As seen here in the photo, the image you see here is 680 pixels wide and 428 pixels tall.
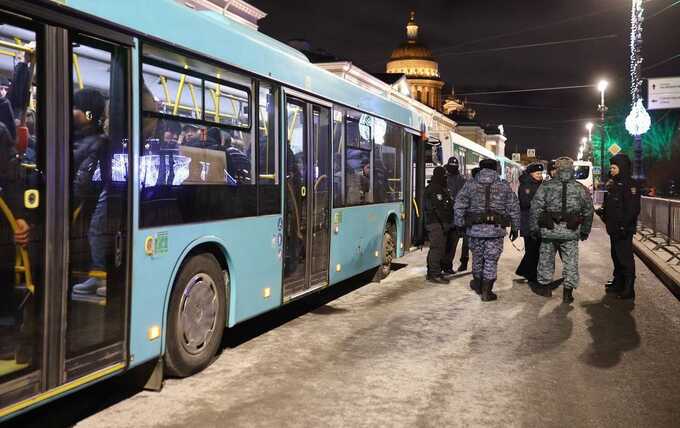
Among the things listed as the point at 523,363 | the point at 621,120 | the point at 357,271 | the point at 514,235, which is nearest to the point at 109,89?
the point at 523,363

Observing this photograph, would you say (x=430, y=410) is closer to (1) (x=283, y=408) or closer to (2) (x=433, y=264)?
(1) (x=283, y=408)

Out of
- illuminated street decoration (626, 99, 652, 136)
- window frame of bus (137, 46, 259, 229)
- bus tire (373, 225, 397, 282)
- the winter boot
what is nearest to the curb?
the winter boot

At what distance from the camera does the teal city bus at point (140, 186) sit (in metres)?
3.90

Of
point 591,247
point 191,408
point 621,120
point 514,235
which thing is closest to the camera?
point 191,408

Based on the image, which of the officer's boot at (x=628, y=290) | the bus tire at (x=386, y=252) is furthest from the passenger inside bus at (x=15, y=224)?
the officer's boot at (x=628, y=290)

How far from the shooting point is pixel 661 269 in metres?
12.5

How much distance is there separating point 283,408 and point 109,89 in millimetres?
2481

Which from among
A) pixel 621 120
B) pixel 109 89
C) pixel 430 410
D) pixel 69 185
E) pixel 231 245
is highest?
pixel 621 120

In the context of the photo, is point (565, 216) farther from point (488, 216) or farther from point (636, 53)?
point (636, 53)

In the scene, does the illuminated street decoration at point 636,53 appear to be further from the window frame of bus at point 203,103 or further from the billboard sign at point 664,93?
the window frame of bus at point 203,103

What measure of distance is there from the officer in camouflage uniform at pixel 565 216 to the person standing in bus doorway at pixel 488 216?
0.40m

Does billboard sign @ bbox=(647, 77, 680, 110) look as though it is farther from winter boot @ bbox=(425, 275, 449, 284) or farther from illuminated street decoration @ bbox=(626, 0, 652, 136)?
winter boot @ bbox=(425, 275, 449, 284)

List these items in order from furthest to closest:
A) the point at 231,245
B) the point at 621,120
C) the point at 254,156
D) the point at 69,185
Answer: the point at 621,120
the point at 254,156
the point at 231,245
the point at 69,185

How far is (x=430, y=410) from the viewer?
500 cm
